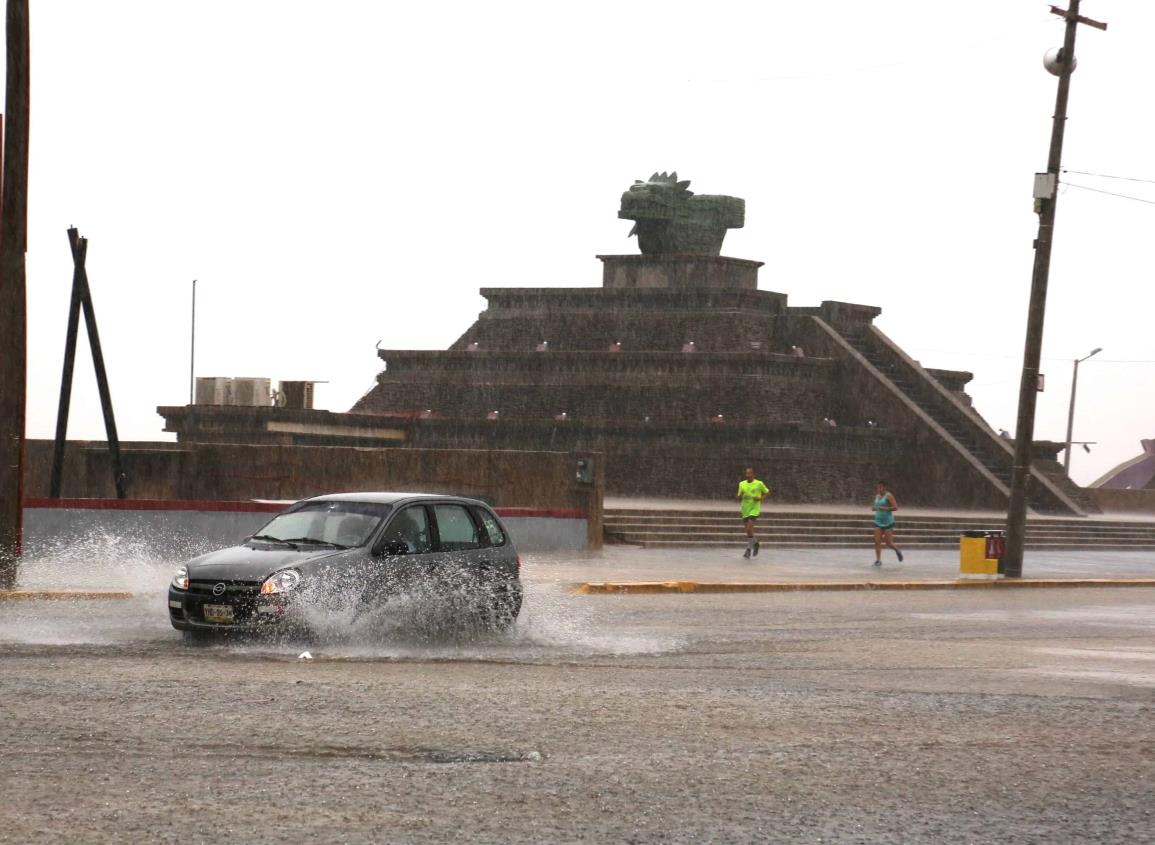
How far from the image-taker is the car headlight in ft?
45.7

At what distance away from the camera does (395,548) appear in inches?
597

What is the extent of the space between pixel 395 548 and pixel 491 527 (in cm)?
147

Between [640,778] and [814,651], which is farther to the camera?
[814,651]

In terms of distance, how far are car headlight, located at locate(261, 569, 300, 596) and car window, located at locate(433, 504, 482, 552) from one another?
1999 mm

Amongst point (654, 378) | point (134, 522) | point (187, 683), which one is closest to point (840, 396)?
point (654, 378)

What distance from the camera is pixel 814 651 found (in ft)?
49.7

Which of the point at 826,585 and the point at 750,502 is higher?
the point at 750,502

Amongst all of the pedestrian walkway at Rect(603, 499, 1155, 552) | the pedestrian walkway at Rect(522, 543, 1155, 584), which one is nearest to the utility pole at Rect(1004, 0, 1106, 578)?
the pedestrian walkway at Rect(522, 543, 1155, 584)

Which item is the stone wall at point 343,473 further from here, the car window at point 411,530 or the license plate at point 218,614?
the license plate at point 218,614

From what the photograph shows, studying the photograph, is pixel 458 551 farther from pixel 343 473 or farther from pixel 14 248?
pixel 343 473

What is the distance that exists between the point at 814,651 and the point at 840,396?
117 ft

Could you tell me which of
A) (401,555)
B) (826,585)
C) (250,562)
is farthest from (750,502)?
(250,562)

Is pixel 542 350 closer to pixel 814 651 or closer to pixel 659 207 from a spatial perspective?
pixel 659 207

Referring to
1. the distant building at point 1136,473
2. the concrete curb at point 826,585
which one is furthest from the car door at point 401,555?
the distant building at point 1136,473
